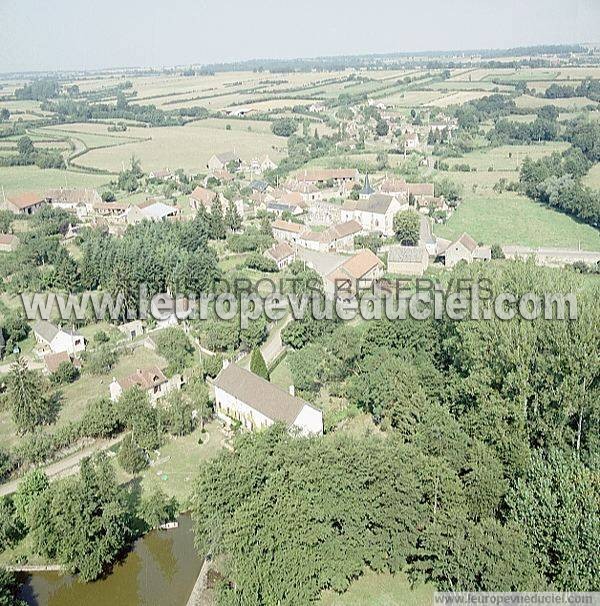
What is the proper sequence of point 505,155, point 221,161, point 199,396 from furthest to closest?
point 505,155
point 221,161
point 199,396

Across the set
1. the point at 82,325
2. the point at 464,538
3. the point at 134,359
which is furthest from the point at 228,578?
the point at 82,325

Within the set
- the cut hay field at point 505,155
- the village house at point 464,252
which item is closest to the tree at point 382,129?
the cut hay field at point 505,155

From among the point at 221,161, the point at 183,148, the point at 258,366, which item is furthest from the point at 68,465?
the point at 183,148

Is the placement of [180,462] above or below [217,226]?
below

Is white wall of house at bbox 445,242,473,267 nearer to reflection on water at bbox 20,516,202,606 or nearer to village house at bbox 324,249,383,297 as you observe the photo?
village house at bbox 324,249,383,297

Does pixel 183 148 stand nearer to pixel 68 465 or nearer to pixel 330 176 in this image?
pixel 330 176

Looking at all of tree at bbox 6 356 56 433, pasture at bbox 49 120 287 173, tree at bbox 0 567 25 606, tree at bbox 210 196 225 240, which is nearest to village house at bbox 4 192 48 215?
pasture at bbox 49 120 287 173

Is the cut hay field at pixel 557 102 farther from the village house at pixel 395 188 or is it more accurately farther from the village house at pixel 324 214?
the village house at pixel 324 214
